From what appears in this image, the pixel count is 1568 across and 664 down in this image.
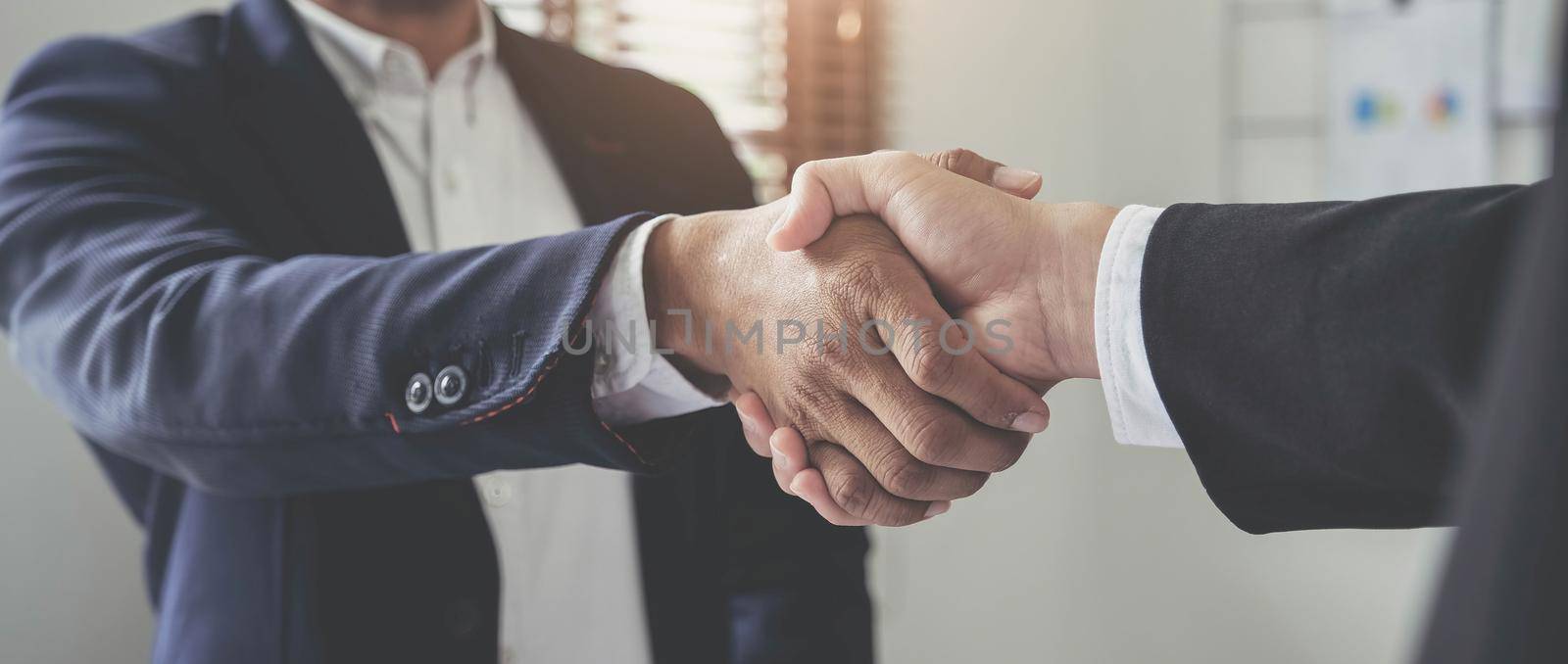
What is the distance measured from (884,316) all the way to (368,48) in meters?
0.72

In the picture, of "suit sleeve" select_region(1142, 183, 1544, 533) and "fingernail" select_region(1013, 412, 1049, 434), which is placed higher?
"suit sleeve" select_region(1142, 183, 1544, 533)

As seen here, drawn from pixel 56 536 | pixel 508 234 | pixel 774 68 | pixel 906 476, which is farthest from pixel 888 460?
pixel 774 68

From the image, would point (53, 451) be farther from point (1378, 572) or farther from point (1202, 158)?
point (1378, 572)

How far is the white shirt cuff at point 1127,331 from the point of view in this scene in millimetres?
701

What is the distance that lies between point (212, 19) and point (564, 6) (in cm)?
83

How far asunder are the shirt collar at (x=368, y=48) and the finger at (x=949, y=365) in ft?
2.25

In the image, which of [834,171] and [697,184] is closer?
[834,171]

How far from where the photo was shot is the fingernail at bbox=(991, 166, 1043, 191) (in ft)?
2.76

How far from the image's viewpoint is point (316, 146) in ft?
3.23

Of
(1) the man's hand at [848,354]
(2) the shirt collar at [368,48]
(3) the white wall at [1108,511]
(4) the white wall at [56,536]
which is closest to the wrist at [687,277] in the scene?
(1) the man's hand at [848,354]

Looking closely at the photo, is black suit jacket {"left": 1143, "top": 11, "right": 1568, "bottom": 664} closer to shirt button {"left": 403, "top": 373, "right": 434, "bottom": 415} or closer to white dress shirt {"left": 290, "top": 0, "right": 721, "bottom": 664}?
shirt button {"left": 403, "top": 373, "right": 434, "bottom": 415}

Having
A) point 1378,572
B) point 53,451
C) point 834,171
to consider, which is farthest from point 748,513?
point 1378,572

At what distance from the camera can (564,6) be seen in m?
1.86
